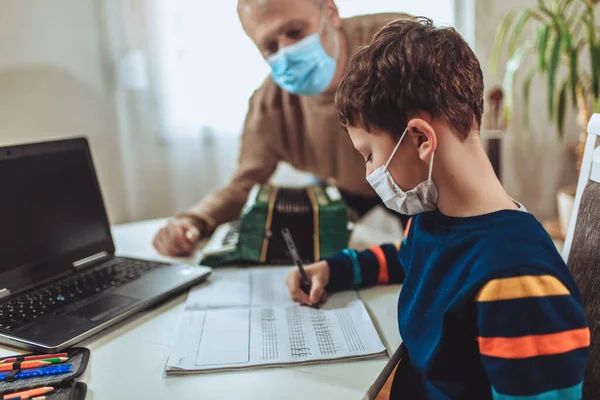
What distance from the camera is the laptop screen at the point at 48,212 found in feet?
3.04

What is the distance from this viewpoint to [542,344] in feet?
1.87

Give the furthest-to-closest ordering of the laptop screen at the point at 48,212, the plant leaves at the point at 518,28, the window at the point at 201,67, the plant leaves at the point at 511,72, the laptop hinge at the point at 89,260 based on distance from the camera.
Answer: the window at the point at 201,67 → the plant leaves at the point at 511,72 → the plant leaves at the point at 518,28 → the laptop hinge at the point at 89,260 → the laptop screen at the point at 48,212

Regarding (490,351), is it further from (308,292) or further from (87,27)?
(87,27)

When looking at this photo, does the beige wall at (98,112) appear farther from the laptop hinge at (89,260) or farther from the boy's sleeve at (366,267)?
the boy's sleeve at (366,267)

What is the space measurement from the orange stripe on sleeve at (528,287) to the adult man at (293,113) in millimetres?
661

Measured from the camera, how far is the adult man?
122cm

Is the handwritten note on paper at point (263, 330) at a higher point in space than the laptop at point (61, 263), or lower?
lower

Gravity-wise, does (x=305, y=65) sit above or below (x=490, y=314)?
above

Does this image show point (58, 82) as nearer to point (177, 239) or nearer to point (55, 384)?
point (177, 239)

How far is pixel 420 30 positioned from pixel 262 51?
66 centimetres

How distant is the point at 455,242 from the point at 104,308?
585 mm

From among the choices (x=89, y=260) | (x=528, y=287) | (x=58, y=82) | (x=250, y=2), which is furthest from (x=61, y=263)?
(x=58, y=82)

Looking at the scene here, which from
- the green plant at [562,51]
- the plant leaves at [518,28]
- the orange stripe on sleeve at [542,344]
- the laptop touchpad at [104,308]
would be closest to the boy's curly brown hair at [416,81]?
the orange stripe on sleeve at [542,344]

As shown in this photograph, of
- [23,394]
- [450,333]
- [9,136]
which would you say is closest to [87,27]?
[9,136]
